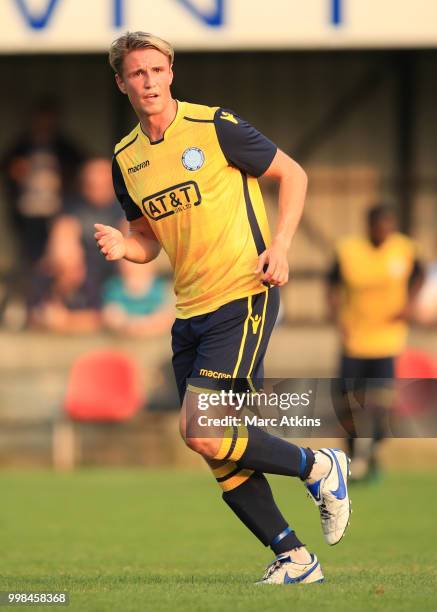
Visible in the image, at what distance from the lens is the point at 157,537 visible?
9.83m

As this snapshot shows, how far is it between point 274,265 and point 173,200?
1.87 feet

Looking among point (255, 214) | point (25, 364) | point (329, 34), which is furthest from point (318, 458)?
point (25, 364)

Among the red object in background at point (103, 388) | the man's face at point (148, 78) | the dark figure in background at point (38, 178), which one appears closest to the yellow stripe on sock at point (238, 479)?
the man's face at point (148, 78)

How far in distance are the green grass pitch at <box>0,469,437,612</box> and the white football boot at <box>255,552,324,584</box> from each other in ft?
0.32

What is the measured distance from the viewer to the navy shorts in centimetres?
628

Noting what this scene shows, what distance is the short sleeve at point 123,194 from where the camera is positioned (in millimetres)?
6645

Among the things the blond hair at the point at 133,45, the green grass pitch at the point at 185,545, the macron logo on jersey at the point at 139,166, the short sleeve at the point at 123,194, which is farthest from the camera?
the short sleeve at the point at 123,194

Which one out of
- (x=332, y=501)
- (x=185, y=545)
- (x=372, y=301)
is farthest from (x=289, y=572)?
(x=372, y=301)

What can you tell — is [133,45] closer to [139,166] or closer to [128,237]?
[139,166]

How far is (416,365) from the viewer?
1555 cm

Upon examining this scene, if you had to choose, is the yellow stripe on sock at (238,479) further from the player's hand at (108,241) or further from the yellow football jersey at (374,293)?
the yellow football jersey at (374,293)

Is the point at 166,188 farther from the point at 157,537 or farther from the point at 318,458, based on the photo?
the point at 157,537

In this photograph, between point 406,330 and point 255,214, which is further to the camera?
point 406,330

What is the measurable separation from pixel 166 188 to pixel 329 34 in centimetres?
882
